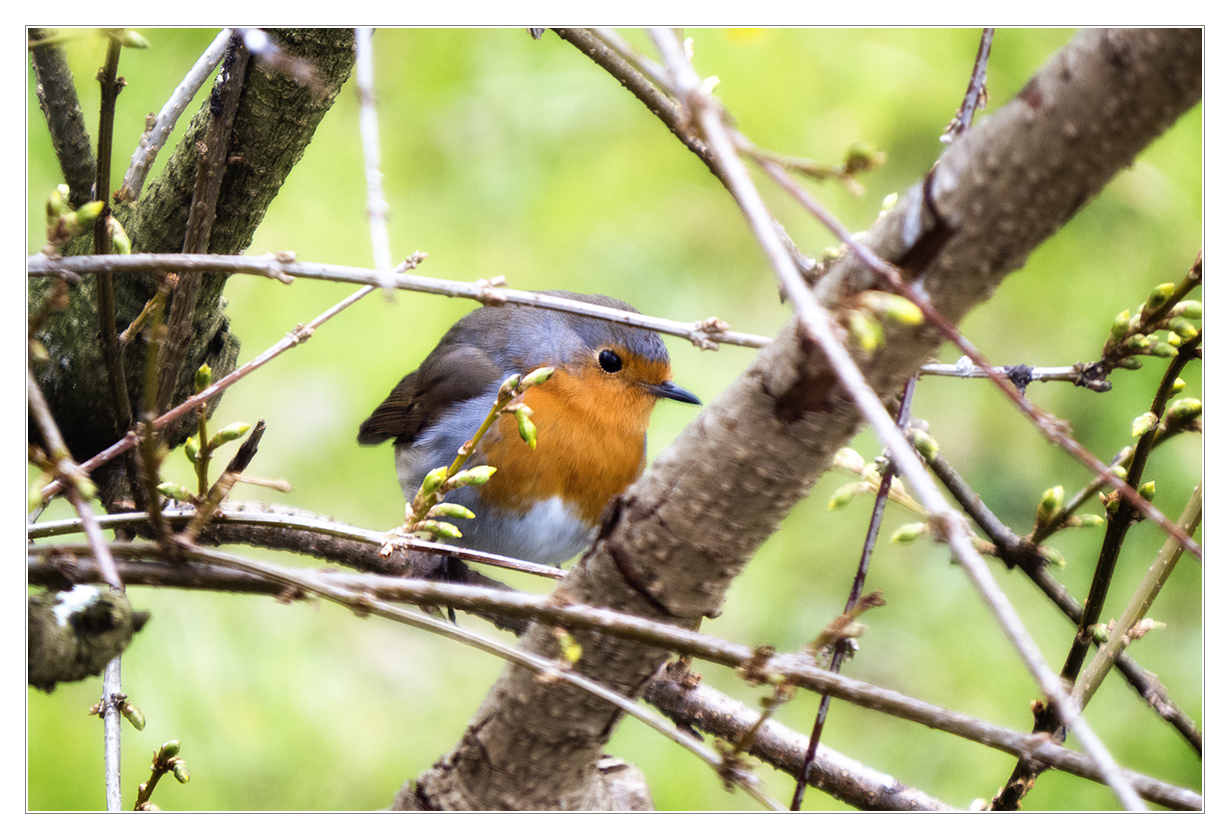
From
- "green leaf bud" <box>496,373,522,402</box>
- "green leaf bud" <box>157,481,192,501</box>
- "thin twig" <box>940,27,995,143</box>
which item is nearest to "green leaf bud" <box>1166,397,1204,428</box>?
"thin twig" <box>940,27,995,143</box>

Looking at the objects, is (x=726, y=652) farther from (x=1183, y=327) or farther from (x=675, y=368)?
(x=675, y=368)

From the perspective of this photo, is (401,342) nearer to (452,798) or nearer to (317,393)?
(317,393)

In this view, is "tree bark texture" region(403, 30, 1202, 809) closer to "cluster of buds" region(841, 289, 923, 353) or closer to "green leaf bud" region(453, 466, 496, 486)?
"cluster of buds" region(841, 289, 923, 353)

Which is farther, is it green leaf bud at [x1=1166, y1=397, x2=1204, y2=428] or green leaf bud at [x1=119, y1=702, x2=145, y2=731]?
green leaf bud at [x1=119, y1=702, x2=145, y2=731]

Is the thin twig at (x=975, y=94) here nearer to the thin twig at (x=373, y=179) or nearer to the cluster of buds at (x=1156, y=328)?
the cluster of buds at (x=1156, y=328)

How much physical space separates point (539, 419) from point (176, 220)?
28.1 inches

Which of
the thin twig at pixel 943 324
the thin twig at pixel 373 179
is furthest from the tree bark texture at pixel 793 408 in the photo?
the thin twig at pixel 373 179

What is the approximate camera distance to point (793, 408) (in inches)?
29.2

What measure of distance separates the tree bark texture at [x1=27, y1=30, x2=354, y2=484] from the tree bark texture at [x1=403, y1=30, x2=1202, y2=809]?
0.80 m

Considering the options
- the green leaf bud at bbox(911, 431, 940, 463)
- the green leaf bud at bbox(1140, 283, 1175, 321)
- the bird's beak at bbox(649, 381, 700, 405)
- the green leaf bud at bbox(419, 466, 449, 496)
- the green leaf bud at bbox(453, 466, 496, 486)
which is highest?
the bird's beak at bbox(649, 381, 700, 405)

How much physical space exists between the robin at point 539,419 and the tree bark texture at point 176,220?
1.83 ft

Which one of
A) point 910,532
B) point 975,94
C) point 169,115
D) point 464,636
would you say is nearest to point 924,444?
point 910,532

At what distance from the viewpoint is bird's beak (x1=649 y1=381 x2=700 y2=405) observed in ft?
6.60

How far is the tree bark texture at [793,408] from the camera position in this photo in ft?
2.03
